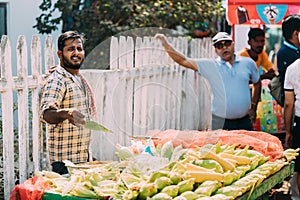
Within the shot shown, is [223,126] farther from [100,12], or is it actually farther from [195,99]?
[100,12]

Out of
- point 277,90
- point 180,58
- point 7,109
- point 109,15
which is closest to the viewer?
point 7,109

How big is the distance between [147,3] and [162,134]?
4851mm

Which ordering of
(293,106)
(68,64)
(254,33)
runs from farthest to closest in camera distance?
(254,33)
(293,106)
(68,64)

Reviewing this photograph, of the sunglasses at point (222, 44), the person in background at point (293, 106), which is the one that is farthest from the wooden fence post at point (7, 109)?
the person in background at point (293, 106)

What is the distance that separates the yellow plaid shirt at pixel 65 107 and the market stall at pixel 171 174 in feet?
1.22

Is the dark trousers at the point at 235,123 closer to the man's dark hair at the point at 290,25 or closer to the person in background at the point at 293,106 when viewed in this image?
the person in background at the point at 293,106

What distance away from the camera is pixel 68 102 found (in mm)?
5117

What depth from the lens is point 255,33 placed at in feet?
29.5

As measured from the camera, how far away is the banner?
8570mm

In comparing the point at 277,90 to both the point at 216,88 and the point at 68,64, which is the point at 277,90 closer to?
the point at 216,88

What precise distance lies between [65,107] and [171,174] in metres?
1.19

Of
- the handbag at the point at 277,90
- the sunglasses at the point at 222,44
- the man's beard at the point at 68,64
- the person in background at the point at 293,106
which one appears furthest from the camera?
the handbag at the point at 277,90

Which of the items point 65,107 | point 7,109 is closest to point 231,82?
point 65,107

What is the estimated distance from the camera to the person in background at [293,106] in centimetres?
677
